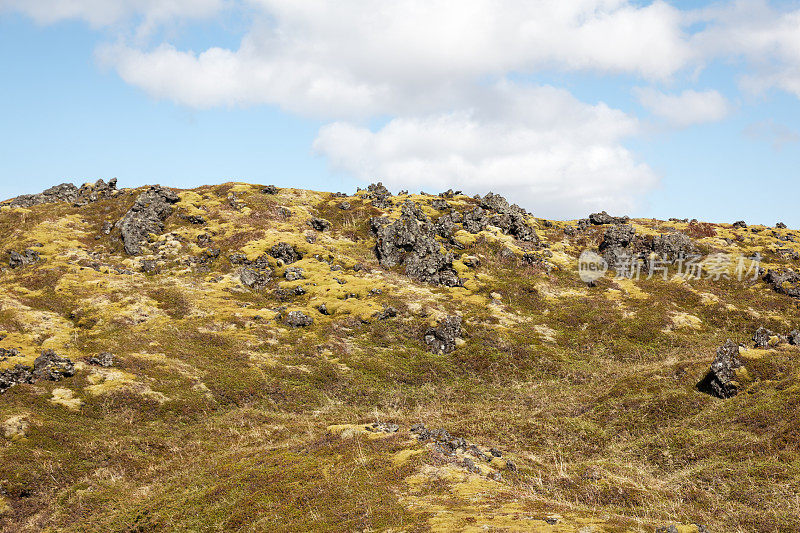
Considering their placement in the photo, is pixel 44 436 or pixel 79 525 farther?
pixel 44 436

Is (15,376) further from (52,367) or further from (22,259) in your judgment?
(22,259)

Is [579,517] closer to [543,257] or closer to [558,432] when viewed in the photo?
[558,432]

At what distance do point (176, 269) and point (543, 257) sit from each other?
71835 millimetres

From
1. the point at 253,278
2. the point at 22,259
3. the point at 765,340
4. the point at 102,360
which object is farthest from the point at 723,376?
the point at 22,259

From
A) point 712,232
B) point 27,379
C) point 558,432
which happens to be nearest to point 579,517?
point 558,432

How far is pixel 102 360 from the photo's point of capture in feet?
154

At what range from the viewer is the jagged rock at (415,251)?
84000 millimetres

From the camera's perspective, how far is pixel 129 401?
138 feet

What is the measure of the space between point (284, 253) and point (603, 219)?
3182 inches

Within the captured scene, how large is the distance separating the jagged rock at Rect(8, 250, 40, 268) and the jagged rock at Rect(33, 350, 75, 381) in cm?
5001

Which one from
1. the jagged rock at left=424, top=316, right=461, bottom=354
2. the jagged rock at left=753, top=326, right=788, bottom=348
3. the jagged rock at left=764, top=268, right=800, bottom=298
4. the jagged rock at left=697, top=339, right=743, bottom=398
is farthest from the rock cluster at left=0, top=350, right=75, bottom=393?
the jagged rock at left=764, top=268, right=800, bottom=298

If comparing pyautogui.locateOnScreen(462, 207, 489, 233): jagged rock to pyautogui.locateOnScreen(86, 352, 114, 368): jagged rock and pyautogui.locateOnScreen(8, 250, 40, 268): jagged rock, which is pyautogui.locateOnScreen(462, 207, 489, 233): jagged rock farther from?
pyautogui.locateOnScreen(8, 250, 40, 268): jagged rock

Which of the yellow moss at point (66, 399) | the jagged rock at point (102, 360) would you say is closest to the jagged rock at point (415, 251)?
the jagged rock at point (102, 360)

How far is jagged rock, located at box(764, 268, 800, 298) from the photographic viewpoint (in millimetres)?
79544
